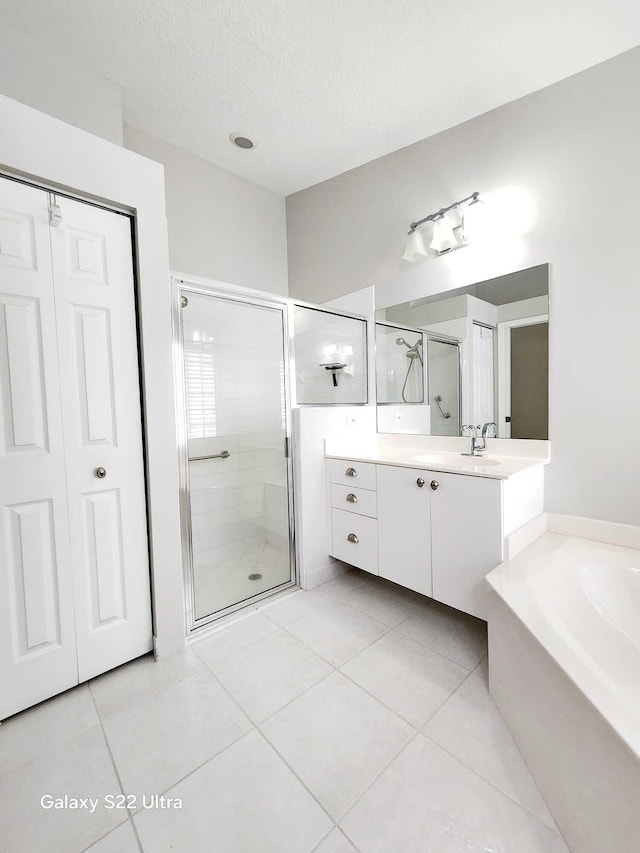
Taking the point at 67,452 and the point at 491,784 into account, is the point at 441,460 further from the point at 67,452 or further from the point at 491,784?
the point at 67,452

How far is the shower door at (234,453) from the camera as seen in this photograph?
1.89 meters

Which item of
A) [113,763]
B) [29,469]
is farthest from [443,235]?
[113,763]

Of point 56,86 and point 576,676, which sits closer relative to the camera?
point 576,676

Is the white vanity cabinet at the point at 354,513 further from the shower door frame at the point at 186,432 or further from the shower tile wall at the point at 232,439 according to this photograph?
the shower door frame at the point at 186,432

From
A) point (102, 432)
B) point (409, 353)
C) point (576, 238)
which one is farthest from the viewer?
point (409, 353)

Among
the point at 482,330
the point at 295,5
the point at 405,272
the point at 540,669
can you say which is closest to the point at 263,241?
the point at 405,272

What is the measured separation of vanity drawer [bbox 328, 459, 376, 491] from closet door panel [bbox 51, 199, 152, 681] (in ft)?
3.51

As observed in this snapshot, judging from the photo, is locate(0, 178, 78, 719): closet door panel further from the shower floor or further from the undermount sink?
the undermount sink

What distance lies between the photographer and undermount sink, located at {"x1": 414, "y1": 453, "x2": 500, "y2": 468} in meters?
1.95

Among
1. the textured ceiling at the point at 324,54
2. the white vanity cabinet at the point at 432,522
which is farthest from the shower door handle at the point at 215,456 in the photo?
the textured ceiling at the point at 324,54

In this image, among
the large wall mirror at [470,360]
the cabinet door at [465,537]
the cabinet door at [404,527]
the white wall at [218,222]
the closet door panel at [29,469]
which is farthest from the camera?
the white wall at [218,222]

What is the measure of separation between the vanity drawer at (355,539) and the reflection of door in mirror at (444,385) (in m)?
0.74

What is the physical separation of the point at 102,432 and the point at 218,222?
1.84m

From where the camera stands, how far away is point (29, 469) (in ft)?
4.38
